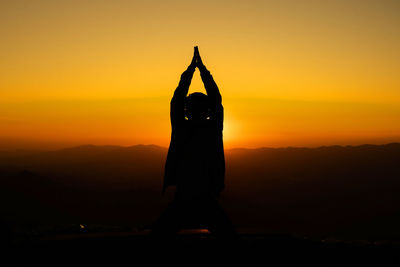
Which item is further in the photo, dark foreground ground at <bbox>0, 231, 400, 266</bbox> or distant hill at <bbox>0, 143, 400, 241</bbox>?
distant hill at <bbox>0, 143, 400, 241</bbox>

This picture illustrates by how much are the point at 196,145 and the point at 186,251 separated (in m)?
2.53

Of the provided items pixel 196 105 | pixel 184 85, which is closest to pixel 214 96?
pixel 196 105

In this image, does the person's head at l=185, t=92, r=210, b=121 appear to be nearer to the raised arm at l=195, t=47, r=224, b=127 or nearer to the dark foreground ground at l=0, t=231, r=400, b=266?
the raised arm at l=195, t=47, r=224, b=127

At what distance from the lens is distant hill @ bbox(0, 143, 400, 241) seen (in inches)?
2136

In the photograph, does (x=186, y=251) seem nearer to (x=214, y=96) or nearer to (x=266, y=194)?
(x=214, y=96)

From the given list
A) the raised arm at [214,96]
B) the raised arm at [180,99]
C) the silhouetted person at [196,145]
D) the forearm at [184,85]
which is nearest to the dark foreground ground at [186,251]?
the silhouetted person at [196,145]

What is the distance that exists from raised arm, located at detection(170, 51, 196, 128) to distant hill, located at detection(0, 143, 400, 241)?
1838 mm

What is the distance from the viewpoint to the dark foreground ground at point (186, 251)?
22.3ft

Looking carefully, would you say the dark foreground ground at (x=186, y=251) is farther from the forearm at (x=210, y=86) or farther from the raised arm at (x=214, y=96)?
the forearm at (x=210, y=86)

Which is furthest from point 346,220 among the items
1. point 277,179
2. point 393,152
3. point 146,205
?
point 393,152

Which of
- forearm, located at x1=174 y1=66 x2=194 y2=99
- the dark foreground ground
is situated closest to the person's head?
forearm, located at x1=174 y1=66 x2=194 y2=99

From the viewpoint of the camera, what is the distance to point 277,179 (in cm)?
11931

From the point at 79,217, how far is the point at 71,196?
14.8m

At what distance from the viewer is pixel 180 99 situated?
5.77 metres
